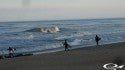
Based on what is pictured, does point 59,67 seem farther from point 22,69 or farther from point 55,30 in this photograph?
point 55,30

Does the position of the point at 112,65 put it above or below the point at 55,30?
above

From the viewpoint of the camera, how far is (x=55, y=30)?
10625cm

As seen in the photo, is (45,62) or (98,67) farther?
(45,62)

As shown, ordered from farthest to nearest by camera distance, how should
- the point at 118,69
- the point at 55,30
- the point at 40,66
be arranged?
1. the point at 55,30
2. the point at 40,66
3. the point at 118,69

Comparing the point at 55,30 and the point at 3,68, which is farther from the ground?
the point at 3,68

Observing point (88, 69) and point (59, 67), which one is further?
point (59, 67)

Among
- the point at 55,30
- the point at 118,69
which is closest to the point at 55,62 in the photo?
the point at 118,69

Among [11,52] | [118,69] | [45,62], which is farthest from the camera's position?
[11,52]

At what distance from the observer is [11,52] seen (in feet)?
133

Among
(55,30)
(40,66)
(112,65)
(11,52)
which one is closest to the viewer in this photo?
(112,65)

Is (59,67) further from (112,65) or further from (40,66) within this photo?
(112,65)

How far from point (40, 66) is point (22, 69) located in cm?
133

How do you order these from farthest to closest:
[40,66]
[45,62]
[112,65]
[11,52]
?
[11,52], [45,62], [40,66], [112,65]

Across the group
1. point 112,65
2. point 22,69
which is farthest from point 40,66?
point 112,65
